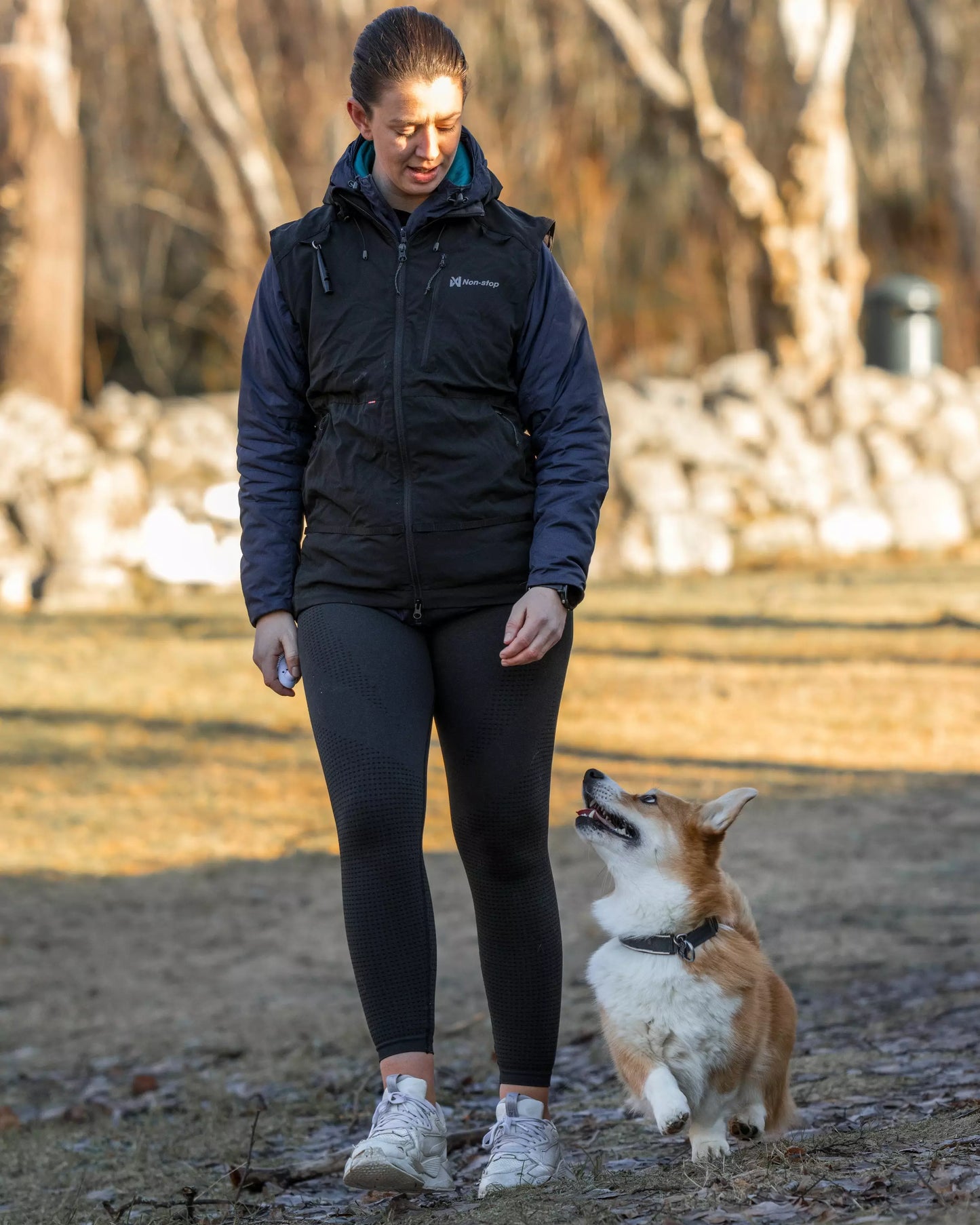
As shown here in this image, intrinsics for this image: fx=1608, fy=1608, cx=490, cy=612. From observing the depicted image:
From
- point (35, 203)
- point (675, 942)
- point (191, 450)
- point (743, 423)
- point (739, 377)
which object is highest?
point (35, 203)

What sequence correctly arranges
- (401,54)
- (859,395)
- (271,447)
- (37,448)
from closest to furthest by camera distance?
(401,54) < (271,447) < (37,448) < (859,395)

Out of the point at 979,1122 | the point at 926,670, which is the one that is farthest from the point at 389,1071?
the point at 926,670

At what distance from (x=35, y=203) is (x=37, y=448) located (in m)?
2.64

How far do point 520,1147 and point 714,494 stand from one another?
1250 cm

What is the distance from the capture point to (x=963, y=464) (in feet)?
52.1

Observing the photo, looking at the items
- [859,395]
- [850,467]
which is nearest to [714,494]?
[850,467]

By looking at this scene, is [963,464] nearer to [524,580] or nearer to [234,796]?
[234,796]

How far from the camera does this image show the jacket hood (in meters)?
2.98

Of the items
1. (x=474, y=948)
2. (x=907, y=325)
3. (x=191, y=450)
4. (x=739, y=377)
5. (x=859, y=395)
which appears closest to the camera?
(x=474, y=948)

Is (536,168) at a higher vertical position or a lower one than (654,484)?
higher

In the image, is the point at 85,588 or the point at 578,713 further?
the point at 85,588

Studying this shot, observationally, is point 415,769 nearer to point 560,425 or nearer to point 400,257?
point 560,425

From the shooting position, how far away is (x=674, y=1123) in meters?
3.05

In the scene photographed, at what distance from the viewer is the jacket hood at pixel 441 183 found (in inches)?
117
